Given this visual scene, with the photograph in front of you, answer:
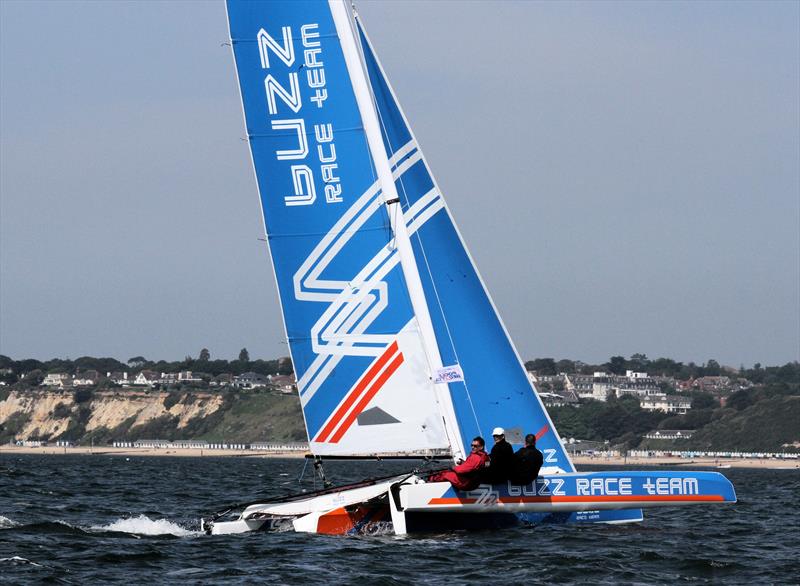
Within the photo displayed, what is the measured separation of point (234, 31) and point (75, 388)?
148 m

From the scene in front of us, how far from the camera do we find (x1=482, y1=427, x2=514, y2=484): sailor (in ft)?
50.6

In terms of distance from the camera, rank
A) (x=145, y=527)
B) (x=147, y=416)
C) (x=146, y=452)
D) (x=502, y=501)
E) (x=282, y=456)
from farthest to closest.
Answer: (x=147, y=416) → (x=146, y=452) → (x=282, y=456) → (x=145, y=527) → (x=502, y=501)

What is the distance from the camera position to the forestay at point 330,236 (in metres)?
16.2

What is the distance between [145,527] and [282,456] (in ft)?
360

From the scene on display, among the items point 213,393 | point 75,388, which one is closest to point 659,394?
point 213,393

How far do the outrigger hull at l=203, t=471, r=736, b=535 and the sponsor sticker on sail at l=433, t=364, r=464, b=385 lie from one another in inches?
42.6

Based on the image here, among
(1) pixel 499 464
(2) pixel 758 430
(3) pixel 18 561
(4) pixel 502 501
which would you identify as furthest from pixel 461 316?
(2) pixel 758 430

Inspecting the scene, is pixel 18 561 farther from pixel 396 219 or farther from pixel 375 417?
pixel 396 219

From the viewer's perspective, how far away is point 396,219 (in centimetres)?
1616

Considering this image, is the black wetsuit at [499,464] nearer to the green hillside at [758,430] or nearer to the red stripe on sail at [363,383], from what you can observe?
the red stripe on sail at [363,383]

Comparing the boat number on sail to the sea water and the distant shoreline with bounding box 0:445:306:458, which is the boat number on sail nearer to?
the sea water

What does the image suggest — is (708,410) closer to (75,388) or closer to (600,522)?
(75,388)

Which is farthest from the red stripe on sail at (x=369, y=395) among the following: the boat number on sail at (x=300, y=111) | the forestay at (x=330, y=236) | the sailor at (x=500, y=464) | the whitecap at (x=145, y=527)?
the whitecap at (x=145, y=527)

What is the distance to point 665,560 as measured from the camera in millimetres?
14586
